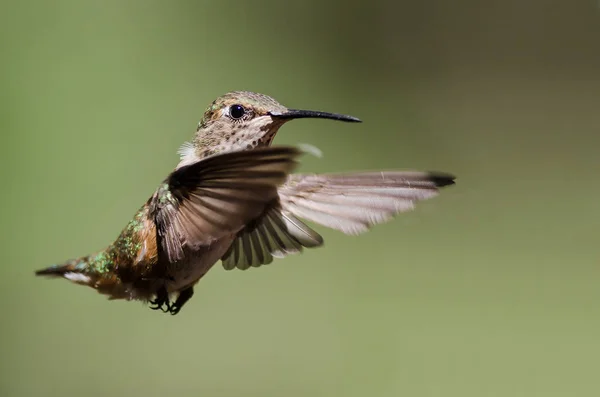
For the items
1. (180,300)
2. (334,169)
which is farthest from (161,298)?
(334,169)

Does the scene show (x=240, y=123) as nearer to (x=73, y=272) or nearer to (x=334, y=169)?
(x=73, y=272)

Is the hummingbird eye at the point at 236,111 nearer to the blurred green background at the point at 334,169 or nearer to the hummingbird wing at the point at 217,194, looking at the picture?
the hummingbird wing at the point at 217,194

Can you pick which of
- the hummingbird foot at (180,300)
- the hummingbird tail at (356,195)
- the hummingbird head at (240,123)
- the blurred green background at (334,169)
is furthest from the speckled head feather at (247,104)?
the blurred green background at (334,169)

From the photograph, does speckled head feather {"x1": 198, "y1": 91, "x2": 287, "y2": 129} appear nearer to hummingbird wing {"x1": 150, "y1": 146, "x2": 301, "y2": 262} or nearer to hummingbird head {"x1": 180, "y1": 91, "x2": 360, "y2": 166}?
hummingbird head {"x1": 180, "y1": 91, "x2": 360, "y2": 166}

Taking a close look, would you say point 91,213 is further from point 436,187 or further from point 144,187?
point 436,187

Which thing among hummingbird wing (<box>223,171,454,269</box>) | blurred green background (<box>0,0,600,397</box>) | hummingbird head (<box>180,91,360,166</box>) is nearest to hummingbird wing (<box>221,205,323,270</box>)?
hummingbird wing (<box>223,171,454,269</box>)

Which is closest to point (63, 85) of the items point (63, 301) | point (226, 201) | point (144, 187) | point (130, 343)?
point (144, 187)
